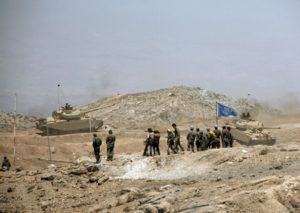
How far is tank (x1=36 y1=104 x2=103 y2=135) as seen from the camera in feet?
124

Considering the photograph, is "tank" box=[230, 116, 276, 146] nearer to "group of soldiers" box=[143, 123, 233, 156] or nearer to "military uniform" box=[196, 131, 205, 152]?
"group of soldiers" box=[143, 123, 233, 156]

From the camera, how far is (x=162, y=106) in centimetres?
5612

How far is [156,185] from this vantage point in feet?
45.1

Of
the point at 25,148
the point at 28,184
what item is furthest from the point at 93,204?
the point at 25,148

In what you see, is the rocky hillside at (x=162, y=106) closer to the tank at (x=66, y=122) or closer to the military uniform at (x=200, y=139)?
the tank at (x=66, y=122)

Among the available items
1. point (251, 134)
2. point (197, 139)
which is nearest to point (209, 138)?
point (197, 139)

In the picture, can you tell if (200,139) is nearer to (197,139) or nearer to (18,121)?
(197,139)

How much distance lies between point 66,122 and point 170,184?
2600cm

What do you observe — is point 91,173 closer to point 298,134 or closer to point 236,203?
point 236,203

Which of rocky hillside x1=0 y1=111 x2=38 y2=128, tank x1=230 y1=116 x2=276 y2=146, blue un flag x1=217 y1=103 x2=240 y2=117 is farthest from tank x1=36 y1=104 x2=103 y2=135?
blue un flag x1=217 y1=103 x2=240 y2=117

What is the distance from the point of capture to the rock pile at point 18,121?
4971 cm

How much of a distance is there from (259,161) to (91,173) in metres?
6.78

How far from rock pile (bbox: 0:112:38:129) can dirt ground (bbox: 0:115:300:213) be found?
104ft

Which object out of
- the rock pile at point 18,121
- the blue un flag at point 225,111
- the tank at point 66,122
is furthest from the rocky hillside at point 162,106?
the blue un flag at point 225,111
